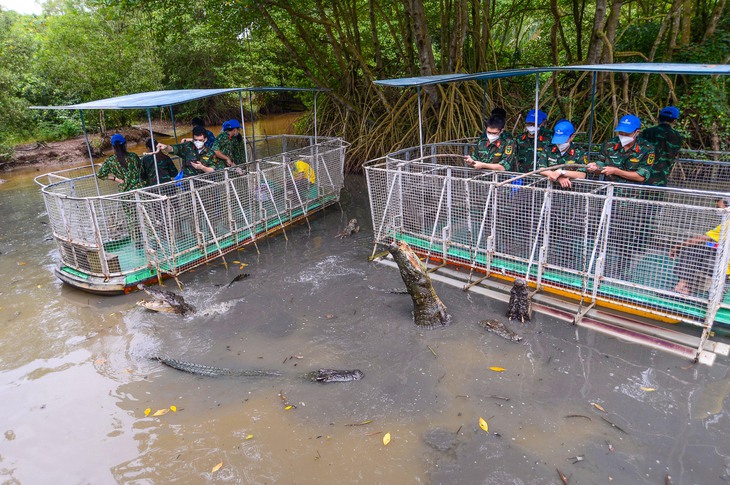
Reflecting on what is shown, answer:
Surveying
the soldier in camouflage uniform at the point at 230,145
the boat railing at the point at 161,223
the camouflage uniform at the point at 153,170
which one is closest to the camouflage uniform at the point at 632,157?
the boat railing at the point at 161,223

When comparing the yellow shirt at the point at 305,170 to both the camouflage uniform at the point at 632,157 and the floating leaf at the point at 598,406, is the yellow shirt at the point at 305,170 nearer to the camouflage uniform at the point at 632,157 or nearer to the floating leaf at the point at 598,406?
the camouflage uniform at the point at 632,157

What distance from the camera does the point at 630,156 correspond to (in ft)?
18.0

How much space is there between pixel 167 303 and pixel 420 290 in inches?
120

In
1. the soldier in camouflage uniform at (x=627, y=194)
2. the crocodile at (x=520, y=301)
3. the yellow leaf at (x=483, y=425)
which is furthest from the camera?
the crocodile at (x=520, y=301)

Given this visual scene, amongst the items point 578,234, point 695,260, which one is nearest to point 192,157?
point 578,234

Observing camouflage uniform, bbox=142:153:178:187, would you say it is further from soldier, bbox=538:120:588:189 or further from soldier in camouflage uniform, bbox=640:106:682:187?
soldier in camouflage uniform, bbox=640:106:682:187

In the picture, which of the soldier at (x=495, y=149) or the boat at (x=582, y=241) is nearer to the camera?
the boat at (x=582, y=241)

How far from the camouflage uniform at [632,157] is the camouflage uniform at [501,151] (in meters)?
1.21

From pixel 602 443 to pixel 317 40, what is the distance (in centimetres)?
1467

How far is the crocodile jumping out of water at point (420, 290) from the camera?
527 cm

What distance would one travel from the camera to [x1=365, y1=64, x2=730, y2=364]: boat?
15.1 ft

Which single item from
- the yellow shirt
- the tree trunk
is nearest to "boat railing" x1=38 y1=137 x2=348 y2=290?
the yellow shirt

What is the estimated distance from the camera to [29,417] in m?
4.32

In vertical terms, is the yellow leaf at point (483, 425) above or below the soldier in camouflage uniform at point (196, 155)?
below
